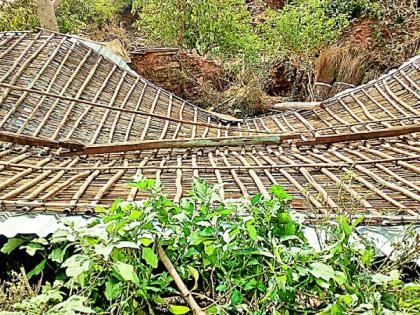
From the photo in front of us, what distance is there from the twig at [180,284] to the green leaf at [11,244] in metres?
0.64

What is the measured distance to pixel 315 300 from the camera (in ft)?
3.77

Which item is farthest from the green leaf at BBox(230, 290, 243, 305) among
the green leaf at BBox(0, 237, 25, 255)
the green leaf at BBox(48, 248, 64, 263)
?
the green leaf at BBox(0, 237, 25, 255)

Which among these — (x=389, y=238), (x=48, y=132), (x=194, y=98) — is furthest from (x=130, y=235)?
(x=194, y=98)


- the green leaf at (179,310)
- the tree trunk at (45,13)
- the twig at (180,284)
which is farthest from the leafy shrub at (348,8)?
the green leaf at (179,310)

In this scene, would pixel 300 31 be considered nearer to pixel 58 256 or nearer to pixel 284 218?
pixel 284 218

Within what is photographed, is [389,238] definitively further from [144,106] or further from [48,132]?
[144,106]

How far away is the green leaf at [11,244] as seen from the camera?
154cm

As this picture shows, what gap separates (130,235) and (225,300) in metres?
0.30

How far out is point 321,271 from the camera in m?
1.06

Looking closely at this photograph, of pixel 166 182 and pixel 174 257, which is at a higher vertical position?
pixel 174 257

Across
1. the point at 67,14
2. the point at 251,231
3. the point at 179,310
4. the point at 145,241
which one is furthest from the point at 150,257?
the point at 67,14

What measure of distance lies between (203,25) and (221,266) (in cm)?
524

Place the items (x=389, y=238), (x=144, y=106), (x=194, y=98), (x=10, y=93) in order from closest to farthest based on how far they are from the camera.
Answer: (x=389, y=238)
(x=10, y=93)
(x=144, y=106)
(x=194, y=98)

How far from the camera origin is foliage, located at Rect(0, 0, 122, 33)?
620 centimetres
